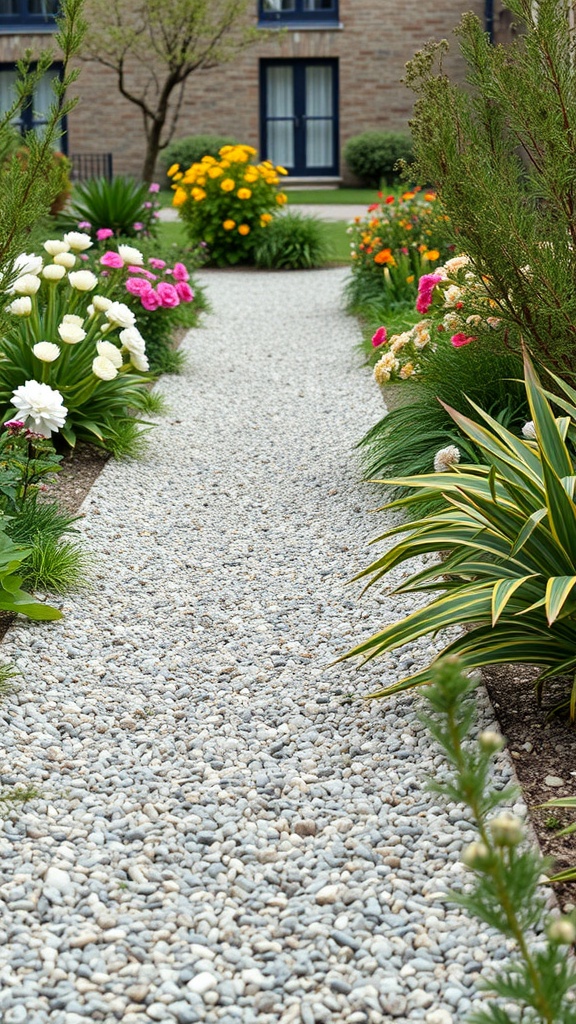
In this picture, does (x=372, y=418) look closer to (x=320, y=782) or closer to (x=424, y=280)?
(x=424, y=280)

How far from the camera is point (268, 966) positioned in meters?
2.19

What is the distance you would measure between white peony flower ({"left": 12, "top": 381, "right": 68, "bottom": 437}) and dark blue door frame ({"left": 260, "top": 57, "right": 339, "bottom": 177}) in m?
19.8

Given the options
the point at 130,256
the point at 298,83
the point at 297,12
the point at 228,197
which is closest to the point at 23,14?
the point at 297,12

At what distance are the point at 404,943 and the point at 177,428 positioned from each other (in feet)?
15.2

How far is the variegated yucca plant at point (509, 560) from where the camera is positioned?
2.99 m

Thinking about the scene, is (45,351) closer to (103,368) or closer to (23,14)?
(103,368)

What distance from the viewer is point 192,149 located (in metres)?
21.3

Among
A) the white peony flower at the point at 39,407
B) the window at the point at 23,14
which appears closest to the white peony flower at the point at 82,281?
the white peony flower at the point at 39,407


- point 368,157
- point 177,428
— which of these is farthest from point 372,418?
point 368,157

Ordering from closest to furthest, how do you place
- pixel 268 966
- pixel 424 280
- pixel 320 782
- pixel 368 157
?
pixel 268 966 → pixel 320 782 → pixel 424 280 → pixel 368 157

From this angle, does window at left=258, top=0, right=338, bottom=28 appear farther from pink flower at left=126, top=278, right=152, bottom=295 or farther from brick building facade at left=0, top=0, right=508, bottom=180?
pink flower at left=126, top=278, right=152, bottom=295

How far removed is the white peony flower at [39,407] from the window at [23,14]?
21038 millimetres

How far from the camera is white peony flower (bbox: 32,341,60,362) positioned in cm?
495

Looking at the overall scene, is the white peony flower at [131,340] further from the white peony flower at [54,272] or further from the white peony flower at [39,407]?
the white peony flower at [39,407]
